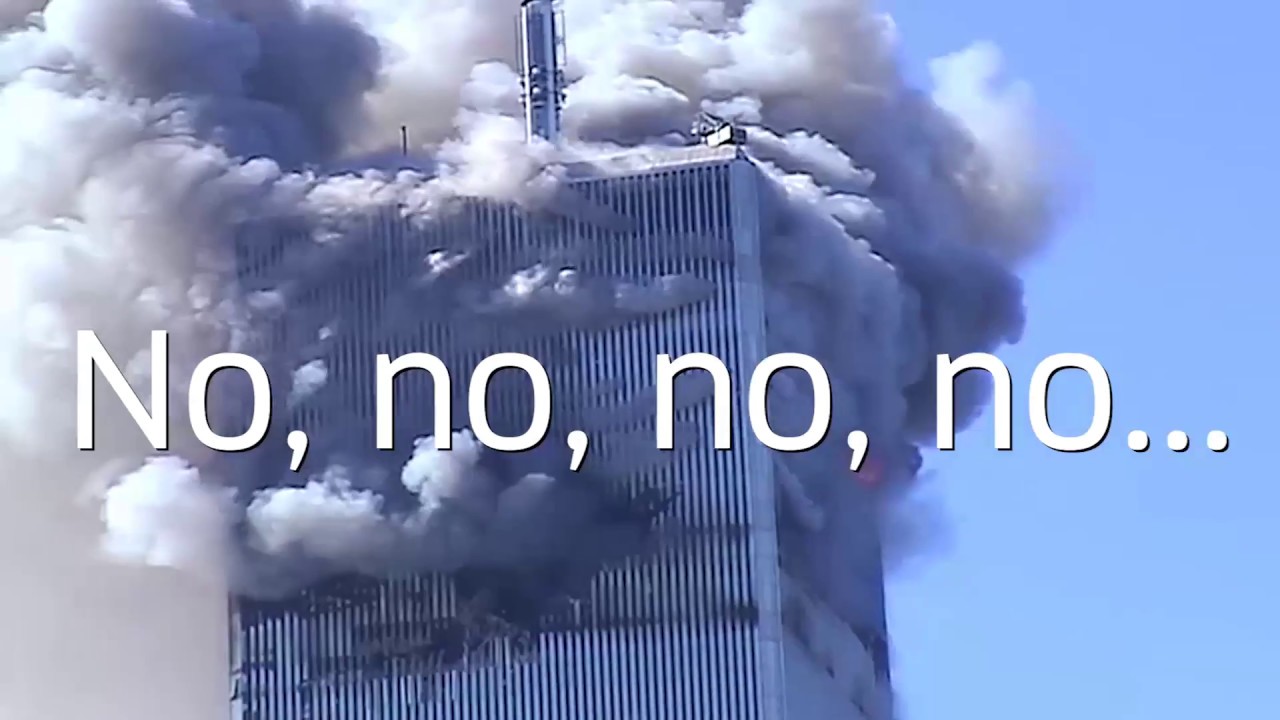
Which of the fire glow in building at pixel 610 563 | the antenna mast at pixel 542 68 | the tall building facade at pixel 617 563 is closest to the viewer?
the tall building facade at pixel 617 563

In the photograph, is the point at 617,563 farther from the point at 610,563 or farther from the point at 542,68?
the point at 542,68

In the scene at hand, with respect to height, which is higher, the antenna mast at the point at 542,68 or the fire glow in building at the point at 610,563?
the antenna mast at the point at 542,68

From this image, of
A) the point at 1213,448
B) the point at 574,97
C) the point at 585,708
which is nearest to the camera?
the point at 1213,448

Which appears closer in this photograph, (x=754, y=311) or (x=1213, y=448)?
(x=1213, y=448)

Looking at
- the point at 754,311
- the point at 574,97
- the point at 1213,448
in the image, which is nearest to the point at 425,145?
the point at 574,97

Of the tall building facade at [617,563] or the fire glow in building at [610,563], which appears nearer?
the tall building facade at [617,563]

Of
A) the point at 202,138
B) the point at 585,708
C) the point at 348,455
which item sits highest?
the point at 202,138

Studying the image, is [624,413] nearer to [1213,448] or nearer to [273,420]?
[273,420]
